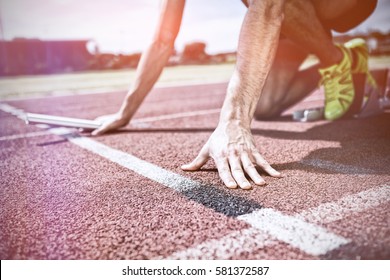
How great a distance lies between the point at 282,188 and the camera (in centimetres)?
127

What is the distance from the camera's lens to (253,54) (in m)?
1.52

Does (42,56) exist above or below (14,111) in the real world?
above

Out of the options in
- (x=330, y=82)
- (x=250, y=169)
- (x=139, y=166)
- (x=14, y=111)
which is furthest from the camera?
(x=14, y=111)

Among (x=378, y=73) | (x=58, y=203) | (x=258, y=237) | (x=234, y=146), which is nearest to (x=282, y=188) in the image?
(x=234, y=146)

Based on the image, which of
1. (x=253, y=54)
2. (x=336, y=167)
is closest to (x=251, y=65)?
(x=253, y=54)

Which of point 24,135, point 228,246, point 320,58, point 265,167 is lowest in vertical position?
point 228,246

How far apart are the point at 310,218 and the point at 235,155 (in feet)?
1.39

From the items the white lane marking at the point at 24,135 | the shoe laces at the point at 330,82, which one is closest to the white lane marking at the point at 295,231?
the shoe laces at the point at 330,82

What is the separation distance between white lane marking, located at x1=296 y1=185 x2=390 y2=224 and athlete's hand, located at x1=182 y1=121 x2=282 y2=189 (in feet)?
0.87

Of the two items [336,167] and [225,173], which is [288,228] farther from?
[336,167]

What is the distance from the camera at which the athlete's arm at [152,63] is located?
7.68ft

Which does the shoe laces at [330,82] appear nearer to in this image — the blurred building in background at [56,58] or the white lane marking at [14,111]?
the white lane marking at [14,111]

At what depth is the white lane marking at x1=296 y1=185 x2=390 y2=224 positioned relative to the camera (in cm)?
103
